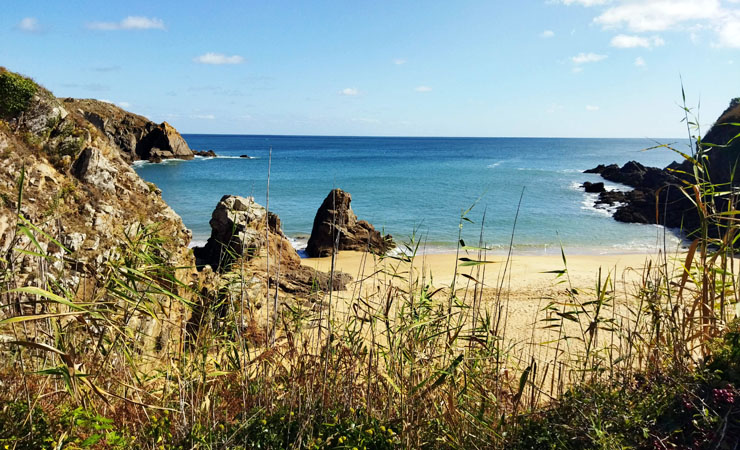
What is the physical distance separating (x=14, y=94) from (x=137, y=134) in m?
66.1

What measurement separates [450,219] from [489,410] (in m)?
27.7

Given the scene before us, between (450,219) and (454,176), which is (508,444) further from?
(454,176)

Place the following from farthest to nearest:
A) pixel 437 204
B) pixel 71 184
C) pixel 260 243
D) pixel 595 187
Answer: pixel 595 187
pixel 437 204
pixel 260 243
pixel 71 184

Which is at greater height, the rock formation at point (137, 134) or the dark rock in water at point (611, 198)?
the rock formation at point (137, 134)

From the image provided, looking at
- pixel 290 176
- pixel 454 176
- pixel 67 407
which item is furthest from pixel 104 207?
pixel 454 176

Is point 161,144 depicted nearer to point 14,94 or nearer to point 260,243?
point 260,243

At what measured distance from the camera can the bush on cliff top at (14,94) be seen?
9258 mm

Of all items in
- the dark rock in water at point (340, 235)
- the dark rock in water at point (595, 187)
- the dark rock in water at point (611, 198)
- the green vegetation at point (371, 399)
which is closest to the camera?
the green vegetation at point (371, 399)

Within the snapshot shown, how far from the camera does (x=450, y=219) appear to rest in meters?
30.8

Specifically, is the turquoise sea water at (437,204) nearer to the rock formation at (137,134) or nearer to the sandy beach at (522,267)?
the sandy beach at (522,267)

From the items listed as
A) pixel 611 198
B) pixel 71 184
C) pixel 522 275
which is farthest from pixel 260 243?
pixel 611 198

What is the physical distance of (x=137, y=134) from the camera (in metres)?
69.4

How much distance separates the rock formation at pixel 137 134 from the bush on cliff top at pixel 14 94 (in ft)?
193

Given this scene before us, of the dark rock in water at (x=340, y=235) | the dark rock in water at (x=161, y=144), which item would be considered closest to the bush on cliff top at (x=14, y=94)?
the dark rock in water at (x=340, y=235)
